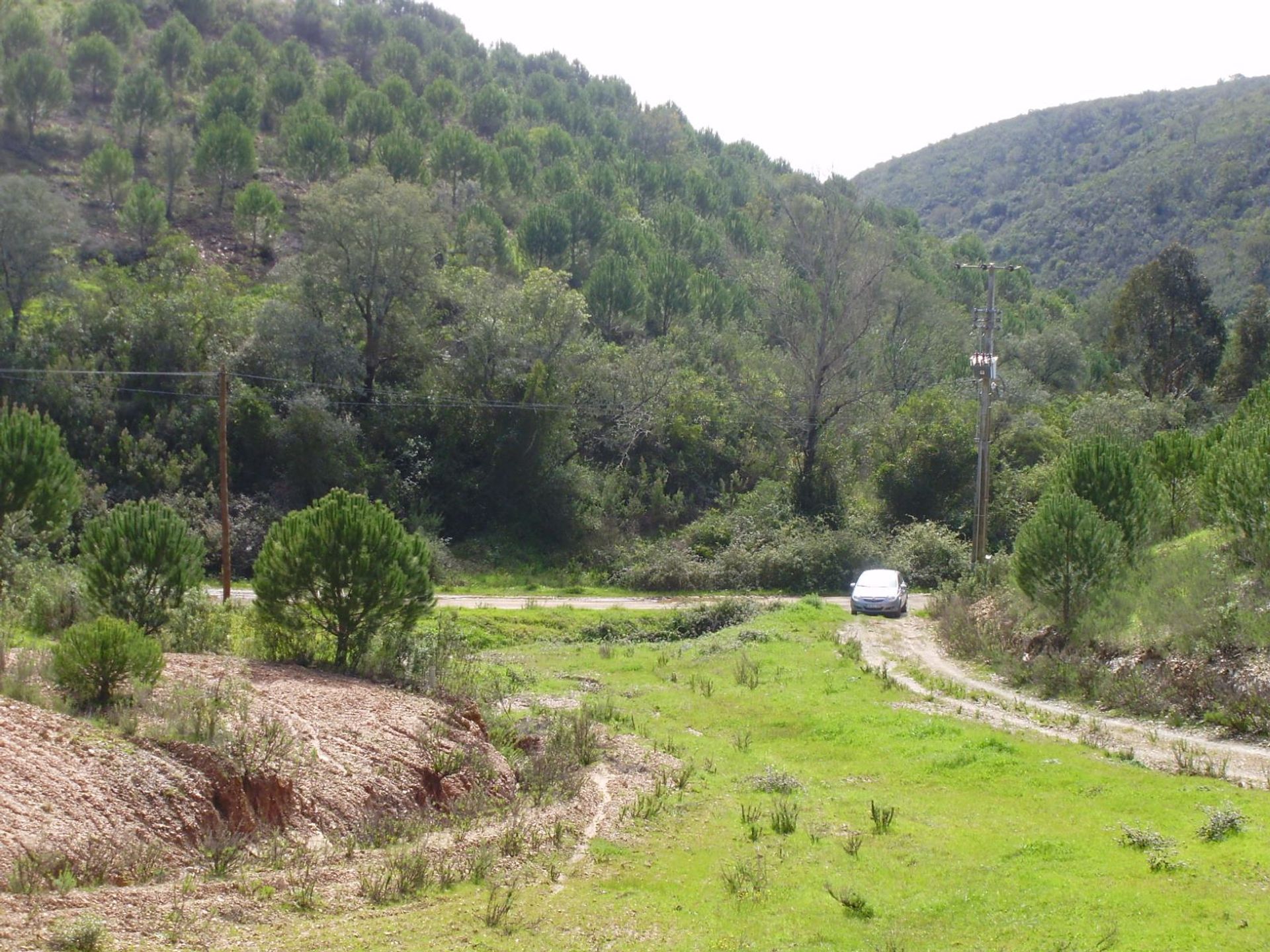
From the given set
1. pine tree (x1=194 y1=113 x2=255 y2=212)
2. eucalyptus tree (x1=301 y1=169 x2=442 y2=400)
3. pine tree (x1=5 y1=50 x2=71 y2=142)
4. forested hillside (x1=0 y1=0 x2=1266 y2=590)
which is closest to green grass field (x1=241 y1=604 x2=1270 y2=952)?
forested hillside (x1=0 y1=0 x2=1266 y2=590)

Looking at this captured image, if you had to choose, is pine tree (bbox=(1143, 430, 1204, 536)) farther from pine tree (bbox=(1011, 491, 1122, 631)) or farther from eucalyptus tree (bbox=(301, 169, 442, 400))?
eucalyptus tree (bbox=(301, 169, 442, 400))

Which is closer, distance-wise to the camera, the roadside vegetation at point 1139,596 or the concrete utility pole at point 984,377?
the roadside vegetation at point 1139,596

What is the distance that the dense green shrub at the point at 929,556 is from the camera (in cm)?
4225

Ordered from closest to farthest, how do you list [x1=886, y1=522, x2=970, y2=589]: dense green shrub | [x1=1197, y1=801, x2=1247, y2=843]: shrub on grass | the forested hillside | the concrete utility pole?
[x1=1197, y1=801, x2=1247, y2=843]: shrub on grass, the concrete utility pole, [x1=886, y1=522, x2=970, y2=589]: dense green shrub, the forested hillside

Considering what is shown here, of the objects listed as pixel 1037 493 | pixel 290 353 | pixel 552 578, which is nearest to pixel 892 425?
pixel 1037 493

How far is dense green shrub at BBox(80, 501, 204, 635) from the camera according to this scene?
59.8 feet

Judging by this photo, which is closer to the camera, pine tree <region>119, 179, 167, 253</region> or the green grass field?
the green grass field

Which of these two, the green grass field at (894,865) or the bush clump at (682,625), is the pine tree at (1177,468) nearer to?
the bush clump at (682,625)

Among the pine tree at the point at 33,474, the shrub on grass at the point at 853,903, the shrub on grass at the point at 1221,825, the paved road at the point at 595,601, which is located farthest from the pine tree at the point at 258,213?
the shrub on grass at the point at 1221,825

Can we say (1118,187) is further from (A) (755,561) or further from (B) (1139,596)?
(B) (1139,596)

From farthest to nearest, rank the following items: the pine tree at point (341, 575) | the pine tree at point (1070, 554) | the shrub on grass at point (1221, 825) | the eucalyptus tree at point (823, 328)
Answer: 1. the eucalyptus tree at point (823, 328)
2. the pine tree at point (1070, 554)
3. the pine tree at point (341, 575)
4. the shrub on grass at point (1221, 825)

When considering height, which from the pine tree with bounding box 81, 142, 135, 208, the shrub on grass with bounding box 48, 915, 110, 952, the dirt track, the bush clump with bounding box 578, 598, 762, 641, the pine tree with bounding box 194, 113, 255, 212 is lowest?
the bush clump with bounding box 578, 598, 762, 641

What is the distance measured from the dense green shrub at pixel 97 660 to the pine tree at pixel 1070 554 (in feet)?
64.5

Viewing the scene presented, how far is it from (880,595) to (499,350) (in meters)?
22.1
